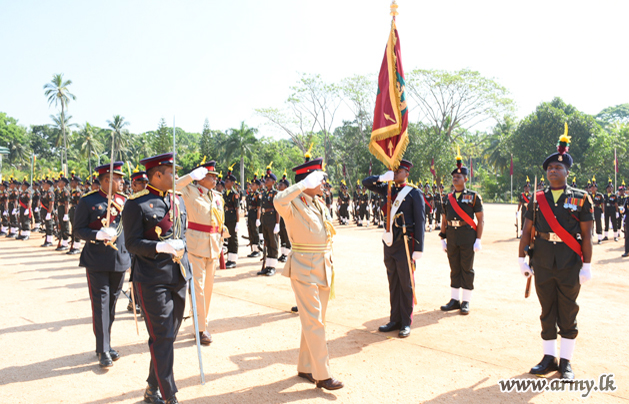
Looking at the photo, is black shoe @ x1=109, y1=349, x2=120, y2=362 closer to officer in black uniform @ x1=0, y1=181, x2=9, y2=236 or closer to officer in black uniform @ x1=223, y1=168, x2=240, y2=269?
officer in black uniform @ x1=223, y1=168, x2=240, y2=269

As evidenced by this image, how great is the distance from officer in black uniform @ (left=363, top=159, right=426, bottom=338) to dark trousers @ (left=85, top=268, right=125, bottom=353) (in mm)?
3359

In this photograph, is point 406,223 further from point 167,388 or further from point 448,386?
point 167,388

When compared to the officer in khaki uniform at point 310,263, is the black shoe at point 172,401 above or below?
below

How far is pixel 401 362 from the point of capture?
4898mm

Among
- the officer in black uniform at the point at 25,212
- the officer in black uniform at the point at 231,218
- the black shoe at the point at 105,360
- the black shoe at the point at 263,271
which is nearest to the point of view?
the black shoe at the point at 105,360

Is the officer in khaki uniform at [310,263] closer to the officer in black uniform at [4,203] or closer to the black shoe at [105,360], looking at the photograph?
the black shoe at [105,360]

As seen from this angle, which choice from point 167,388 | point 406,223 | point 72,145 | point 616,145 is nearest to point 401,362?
point 406,223

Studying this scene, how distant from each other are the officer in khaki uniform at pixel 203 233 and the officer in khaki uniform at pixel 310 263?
1.64 meters

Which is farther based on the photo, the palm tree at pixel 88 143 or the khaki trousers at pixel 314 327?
the palm tree at pixel 88 143

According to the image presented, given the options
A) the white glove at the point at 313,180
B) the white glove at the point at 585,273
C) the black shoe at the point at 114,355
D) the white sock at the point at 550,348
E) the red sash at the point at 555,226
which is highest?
the white glove at the point at 313,180

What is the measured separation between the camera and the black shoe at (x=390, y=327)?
593 centimetres

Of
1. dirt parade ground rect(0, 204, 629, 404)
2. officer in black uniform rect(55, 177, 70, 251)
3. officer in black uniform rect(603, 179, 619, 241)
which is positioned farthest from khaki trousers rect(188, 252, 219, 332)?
officer in black uniform rect(603, 179, 619, 241)

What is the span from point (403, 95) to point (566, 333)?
3.65 meters

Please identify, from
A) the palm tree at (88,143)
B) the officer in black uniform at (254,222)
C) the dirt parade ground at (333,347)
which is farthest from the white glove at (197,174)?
the palm tree at (88,143)
